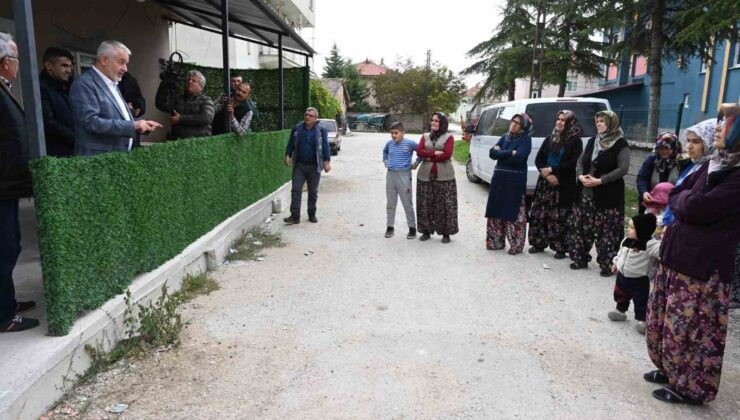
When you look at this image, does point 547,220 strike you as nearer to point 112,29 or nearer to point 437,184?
point 437,184

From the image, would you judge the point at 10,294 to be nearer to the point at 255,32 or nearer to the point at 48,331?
the point at 48,331

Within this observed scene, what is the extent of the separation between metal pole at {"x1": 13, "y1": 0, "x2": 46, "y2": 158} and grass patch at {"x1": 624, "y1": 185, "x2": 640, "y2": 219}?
863 centimetres

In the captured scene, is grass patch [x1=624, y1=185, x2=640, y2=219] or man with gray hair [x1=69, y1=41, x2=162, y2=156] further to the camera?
grass patch [x1=624, y1=185, x2=640, y2=219]

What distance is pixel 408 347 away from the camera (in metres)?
3.86

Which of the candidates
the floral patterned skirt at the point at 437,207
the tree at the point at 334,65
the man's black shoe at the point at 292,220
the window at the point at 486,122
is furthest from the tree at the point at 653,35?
the tree at the point at 334,65

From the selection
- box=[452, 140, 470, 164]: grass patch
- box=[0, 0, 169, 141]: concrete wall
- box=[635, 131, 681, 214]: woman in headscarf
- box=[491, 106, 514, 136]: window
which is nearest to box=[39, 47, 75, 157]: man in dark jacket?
box=[0, 0, 169, 141]: concrete wall

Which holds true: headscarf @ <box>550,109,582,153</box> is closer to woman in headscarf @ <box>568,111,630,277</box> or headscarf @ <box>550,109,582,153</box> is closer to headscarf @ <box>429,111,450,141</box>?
woman in headscarf @ <box>568,111,630,277</box>

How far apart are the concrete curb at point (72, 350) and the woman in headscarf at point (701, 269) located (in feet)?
12.2

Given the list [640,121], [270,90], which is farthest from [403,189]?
[640,121]

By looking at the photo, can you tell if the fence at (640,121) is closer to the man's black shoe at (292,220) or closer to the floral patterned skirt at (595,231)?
the floral patterned skirt at (595,231)

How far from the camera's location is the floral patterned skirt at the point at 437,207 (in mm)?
6969

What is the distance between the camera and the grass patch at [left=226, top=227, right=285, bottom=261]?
6.35 m

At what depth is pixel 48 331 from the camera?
3.15 meters

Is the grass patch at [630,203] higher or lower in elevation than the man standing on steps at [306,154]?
lower
